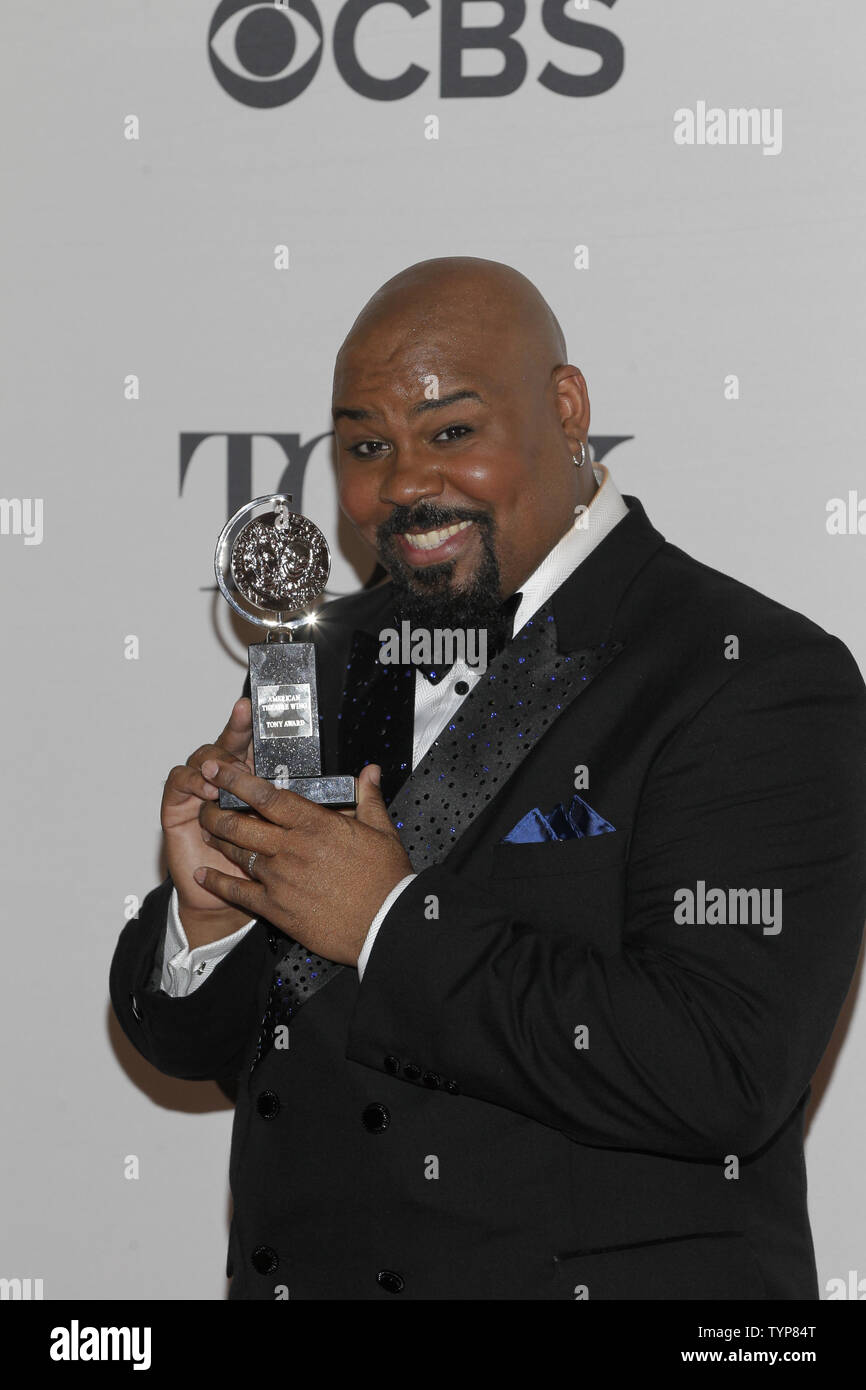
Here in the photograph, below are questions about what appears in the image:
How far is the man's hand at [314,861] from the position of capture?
1.62 metres

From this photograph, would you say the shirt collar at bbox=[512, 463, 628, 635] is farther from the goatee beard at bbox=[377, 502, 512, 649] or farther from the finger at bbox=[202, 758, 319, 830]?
the finger at bbox=[202, 758, 319, 830]

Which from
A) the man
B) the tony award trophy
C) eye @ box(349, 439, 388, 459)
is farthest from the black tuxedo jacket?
eye @ box(349, 439, 388, 459)

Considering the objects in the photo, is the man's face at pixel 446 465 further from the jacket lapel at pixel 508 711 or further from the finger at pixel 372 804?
the finger at pixel 372 804

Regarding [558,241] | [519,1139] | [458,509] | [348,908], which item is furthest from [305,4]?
[519,1139]

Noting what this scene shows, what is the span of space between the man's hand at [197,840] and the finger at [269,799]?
0.14 metres

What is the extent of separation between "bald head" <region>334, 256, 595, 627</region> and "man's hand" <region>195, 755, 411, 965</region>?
41 centimetres

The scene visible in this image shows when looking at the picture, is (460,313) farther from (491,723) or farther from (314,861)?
(314,861)

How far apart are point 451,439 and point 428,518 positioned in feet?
0.35

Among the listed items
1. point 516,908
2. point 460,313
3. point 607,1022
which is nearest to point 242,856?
point 516,908

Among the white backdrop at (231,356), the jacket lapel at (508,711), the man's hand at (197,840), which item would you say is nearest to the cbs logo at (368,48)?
the white backdrop at (231,356)

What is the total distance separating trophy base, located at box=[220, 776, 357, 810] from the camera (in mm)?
1750

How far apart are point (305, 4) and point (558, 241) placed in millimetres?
623

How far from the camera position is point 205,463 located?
2.73 meters

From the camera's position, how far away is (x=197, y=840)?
1.91 meters
